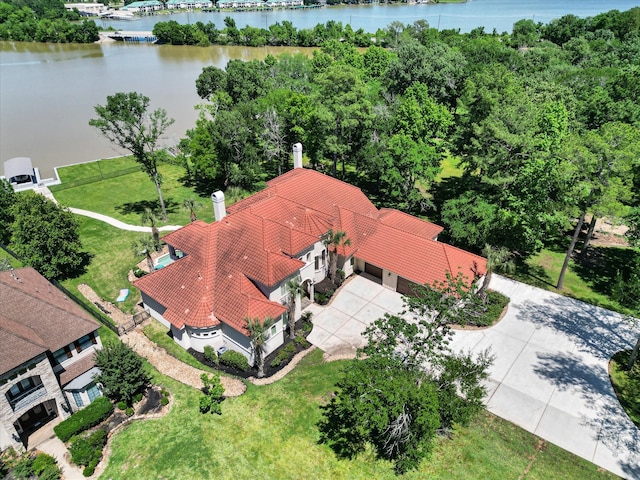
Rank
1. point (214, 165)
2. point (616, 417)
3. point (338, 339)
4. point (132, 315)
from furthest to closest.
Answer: point (214, 165) → point (132, 315) → point (338, 339) → point (616, 417)

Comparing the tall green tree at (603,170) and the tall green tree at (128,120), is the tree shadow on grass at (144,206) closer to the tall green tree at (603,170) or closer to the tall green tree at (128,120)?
the tall green tree at (128,120)

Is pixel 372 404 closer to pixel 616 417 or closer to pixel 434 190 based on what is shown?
pixel 616 417

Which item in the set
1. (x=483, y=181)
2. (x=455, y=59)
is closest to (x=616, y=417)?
(x=483, y=181)

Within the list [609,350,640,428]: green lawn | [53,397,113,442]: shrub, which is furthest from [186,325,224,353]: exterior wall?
[609,350,640,428]: green lawn

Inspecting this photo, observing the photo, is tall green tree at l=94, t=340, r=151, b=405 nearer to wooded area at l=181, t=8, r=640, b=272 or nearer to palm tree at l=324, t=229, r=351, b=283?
palm tree at l=324, t=229, r=351, b=283

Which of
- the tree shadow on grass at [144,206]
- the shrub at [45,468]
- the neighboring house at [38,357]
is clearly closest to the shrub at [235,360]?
the neighboring house at [38,357]

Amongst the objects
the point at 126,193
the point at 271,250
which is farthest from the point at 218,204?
the point at 126,193

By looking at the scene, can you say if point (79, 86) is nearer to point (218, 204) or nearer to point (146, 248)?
point (146, 248)
